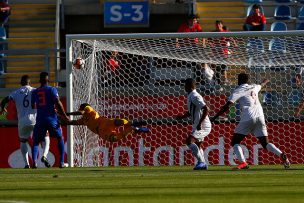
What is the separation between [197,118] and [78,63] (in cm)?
356

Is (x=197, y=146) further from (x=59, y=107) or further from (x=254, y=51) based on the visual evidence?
(x=254, y=51)

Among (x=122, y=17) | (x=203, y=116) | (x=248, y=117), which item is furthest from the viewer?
(x=122, y=17)

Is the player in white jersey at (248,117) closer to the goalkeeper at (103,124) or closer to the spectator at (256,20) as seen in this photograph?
the goalkeeper at (103,124)

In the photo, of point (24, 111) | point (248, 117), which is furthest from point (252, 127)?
point (24, 111)

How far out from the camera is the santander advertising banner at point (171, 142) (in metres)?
21.2

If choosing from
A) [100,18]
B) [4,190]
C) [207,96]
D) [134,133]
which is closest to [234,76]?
[207,96]

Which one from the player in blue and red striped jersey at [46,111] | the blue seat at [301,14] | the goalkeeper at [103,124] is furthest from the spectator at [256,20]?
the player in blue and red striped jersey at [46,111]

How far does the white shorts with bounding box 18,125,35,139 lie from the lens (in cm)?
2009

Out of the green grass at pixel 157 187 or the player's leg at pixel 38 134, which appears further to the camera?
the player's leg at pixel 38 134

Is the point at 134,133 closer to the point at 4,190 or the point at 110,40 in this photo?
the point at 110,40

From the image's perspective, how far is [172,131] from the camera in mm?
21594

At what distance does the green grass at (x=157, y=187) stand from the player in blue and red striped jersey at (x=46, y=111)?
137 inches

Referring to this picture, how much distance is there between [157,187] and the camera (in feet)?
39.7

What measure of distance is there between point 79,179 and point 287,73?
8841mm
